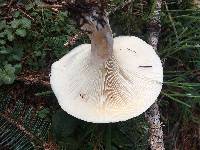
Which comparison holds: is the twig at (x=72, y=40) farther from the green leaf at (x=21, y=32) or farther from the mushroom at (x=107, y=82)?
the green leaf at (x=21, y=32)

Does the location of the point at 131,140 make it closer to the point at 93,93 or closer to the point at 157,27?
the point at 93,93

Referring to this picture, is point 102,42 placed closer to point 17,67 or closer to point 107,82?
point 107,82

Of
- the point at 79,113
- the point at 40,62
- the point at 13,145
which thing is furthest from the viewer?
the point at 40,62

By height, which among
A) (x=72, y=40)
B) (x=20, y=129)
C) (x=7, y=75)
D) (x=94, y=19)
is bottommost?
(x=20, y=129)

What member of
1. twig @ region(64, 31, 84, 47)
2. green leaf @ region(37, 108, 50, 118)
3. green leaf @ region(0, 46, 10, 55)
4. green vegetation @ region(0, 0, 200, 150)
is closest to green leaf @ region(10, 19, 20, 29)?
green vegetation @ region(0, 0, 200, 150)

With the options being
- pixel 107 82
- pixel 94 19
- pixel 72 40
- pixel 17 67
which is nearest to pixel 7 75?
pixel 17 67

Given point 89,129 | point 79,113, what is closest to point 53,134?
point 89,129

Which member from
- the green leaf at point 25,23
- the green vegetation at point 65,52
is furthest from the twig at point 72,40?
the green leaf at point 25,23
